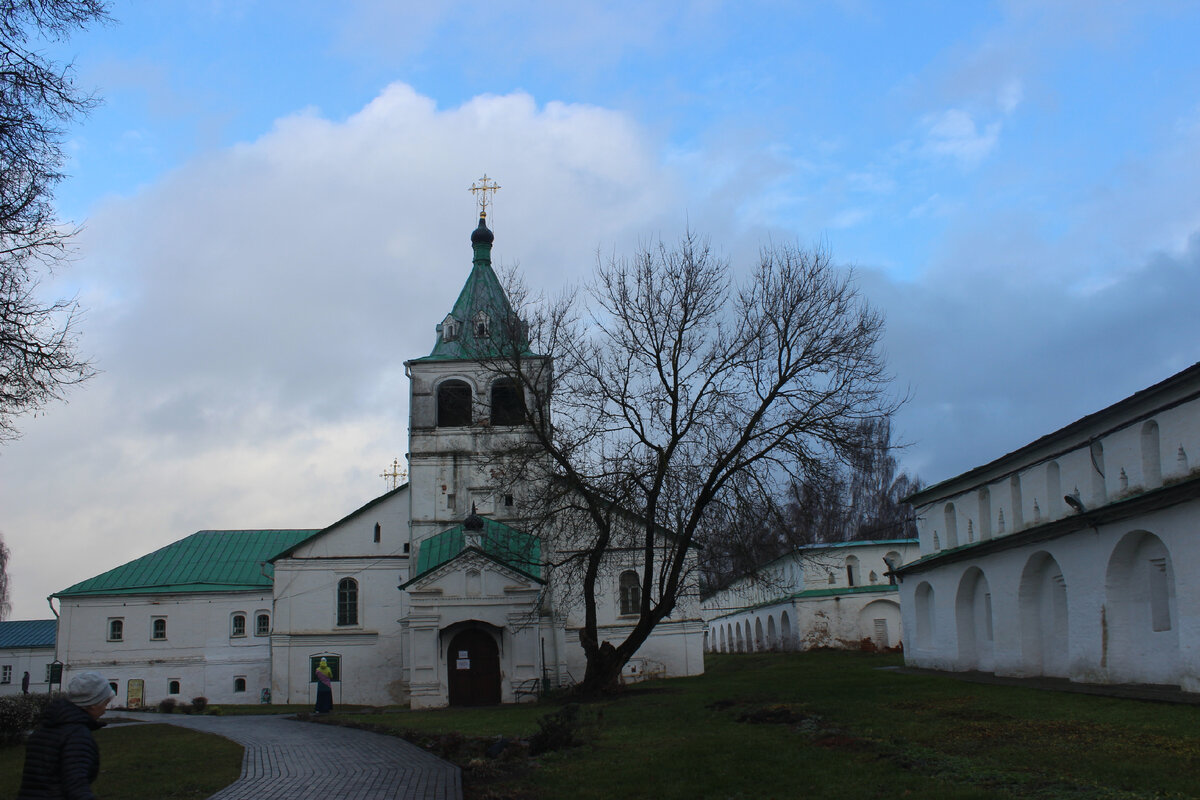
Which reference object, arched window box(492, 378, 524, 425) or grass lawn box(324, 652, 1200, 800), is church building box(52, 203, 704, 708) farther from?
grass lawn box(324, 652, 1200, 800)

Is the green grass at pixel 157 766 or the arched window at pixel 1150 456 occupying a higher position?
the arched window at pixel 1150 456

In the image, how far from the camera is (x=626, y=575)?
122 ft

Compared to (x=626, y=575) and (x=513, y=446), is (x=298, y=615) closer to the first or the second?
(x=626, y=575)

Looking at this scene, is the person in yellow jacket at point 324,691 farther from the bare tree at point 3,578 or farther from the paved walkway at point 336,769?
the bare tree at point 3,578

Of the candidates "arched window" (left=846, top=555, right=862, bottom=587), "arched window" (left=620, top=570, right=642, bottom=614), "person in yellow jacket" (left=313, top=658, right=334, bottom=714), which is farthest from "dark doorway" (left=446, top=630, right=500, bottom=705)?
"arched window" (left=846, top=555, right=862, bottom=587)

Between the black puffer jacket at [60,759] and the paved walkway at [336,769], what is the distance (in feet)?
21.0

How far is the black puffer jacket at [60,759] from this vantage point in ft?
20.3

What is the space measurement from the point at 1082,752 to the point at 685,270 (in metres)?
16.6

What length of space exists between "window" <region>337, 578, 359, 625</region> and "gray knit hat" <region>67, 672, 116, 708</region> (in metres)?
33.0

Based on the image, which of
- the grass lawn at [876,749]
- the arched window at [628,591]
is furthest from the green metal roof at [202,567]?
the grass lawn at [876,749]

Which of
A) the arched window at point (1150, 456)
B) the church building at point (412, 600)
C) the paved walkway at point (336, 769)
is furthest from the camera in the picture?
the church building at point (412, 600)

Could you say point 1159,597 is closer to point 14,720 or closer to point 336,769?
point 336,769

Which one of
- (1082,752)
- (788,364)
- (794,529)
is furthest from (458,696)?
(1082,752)

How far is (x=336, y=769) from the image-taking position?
15.5 metres
